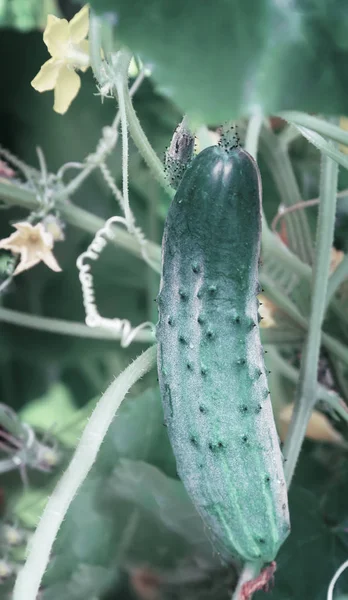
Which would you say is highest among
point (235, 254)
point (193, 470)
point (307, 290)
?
point (307, 290)

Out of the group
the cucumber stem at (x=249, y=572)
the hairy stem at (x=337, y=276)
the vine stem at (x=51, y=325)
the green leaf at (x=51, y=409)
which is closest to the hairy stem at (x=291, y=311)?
the hairy stem at (x=337, y=276)

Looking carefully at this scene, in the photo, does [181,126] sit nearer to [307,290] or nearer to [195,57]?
[195,57]

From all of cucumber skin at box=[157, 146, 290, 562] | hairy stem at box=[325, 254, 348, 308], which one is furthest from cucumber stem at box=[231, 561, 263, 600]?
hairy stem at box=[325, 254, 348, 308]

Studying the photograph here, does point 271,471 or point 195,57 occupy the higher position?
point 195,57

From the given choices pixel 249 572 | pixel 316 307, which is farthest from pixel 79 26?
pixel 249 572

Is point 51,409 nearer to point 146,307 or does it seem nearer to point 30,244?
point 146,307

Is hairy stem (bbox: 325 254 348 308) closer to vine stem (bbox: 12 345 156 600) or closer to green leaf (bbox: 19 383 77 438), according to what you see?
vine stem (bbox: 12 345 156 600)

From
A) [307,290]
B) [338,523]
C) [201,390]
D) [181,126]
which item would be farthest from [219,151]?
[338,523]
